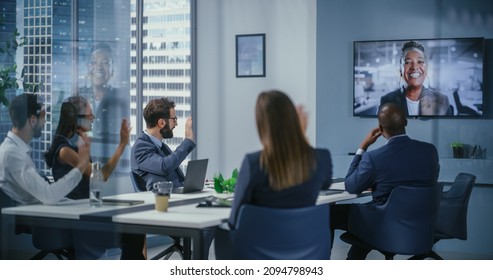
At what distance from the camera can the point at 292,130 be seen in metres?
3.96

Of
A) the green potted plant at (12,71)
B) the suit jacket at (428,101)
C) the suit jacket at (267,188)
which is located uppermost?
the green potted plant at (12,71)

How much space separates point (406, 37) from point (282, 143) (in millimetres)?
3721

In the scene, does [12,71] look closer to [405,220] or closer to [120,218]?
[120,218]

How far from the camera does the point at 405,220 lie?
4938 millimetres

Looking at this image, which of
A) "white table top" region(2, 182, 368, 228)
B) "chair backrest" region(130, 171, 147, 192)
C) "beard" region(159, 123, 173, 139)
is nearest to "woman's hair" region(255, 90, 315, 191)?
"white table top" region(2, 182, 368, 228)

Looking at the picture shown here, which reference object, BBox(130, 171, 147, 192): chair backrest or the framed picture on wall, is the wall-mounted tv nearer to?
the framed picture on wall

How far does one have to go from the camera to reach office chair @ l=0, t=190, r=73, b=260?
170 inches

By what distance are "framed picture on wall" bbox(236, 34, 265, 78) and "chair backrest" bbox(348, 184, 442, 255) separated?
3.33 metres

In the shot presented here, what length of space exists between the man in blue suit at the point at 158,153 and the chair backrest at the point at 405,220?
1.13 m

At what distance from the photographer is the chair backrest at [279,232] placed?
3877mm

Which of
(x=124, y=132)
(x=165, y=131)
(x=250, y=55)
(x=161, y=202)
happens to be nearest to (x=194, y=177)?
(x=165, y=131)

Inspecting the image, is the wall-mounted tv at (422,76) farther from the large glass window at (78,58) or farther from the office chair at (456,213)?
the large glass window at (78,58)

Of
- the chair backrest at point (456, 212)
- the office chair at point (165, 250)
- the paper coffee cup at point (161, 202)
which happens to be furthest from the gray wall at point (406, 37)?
the paper coffee cup at point (161, 202)
